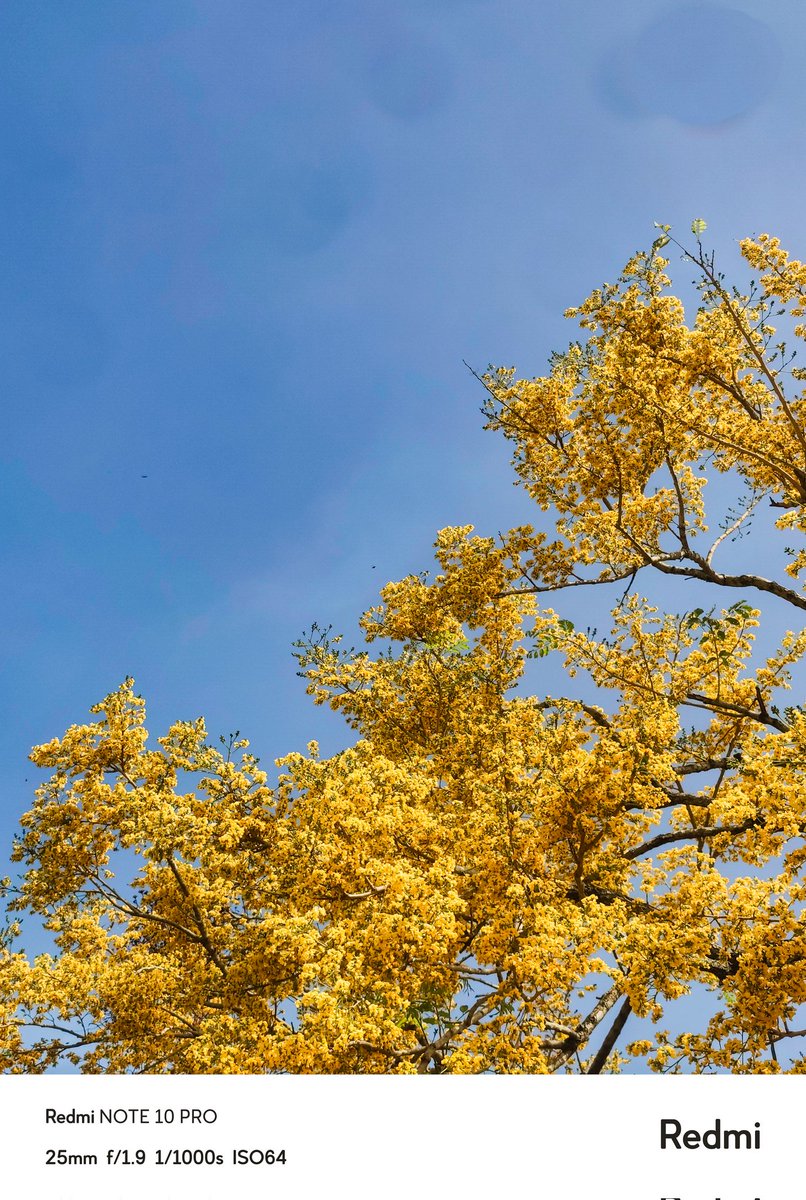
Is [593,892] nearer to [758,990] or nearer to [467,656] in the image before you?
[758,990]

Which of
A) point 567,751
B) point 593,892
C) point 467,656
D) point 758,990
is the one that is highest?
point 467,656

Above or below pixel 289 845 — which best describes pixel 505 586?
above

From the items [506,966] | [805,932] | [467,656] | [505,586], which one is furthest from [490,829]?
[505,586]

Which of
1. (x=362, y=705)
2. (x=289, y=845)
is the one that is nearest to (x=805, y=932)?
(x=289, y=845)

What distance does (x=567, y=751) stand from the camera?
26.8ft

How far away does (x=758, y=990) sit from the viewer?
21.0 feet

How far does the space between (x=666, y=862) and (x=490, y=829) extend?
1.83 metres

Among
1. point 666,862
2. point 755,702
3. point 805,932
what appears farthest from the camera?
point 755,702

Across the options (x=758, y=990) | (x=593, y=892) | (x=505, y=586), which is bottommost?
(x=758, y=990)

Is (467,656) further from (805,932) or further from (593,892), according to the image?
(805,932)
